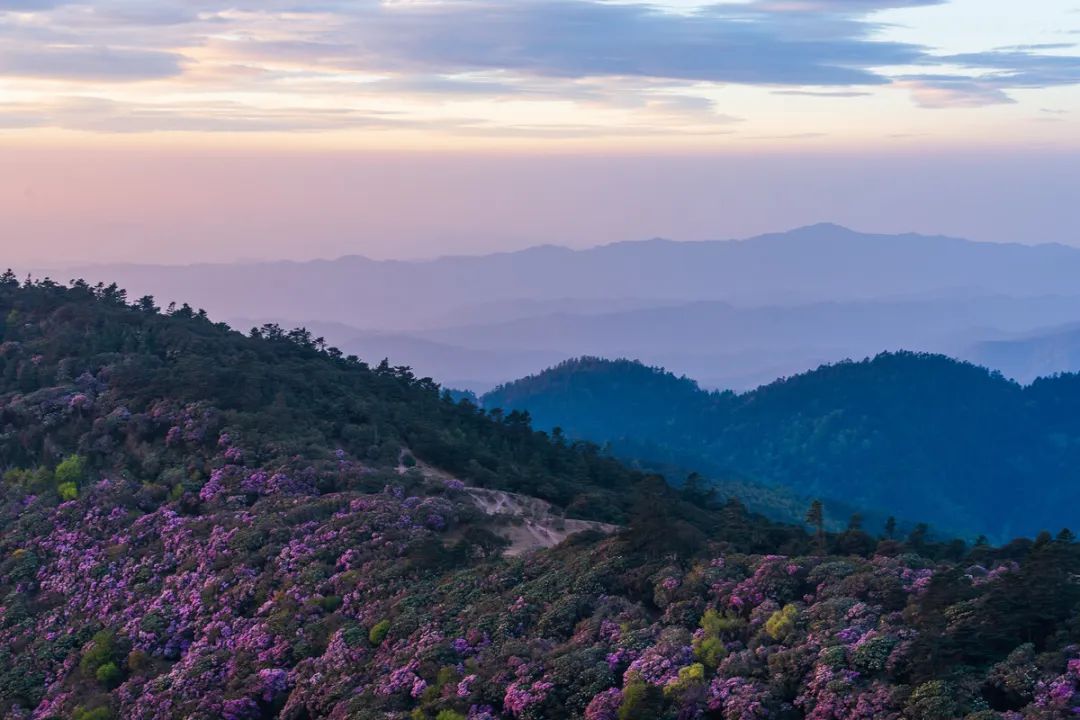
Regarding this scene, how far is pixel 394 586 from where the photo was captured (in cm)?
3150

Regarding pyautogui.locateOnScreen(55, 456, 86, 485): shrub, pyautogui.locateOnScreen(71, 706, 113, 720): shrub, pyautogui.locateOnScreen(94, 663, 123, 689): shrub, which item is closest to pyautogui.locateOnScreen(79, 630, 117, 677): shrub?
Result: pyautogui.locateOnScreen(94, 663, 123, 689): shrub

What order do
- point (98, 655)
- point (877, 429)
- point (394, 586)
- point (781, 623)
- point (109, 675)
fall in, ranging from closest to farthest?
point (781, 623) → point (109, 675) → point (394, 586) → point (98, 655) → point (877, 429)

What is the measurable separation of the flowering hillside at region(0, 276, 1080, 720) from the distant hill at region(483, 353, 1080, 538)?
8042 centimetres

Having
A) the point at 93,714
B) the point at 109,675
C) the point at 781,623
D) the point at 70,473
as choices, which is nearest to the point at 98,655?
the point at 109,675

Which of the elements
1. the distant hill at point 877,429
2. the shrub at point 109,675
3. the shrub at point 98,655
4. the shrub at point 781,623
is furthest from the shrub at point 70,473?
the distant hill at point 877,429

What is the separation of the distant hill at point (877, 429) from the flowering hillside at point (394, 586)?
80.4m

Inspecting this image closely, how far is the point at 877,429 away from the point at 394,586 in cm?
12285

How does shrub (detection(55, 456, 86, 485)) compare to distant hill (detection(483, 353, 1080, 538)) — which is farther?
distant hill (detection(483, 353, 1080, 538))

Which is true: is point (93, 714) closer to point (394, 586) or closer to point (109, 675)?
point (109, 675)

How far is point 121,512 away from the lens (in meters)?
38.5

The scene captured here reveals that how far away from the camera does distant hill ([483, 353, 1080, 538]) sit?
13625 centimetres

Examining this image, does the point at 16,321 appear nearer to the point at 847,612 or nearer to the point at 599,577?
the point at 599,577

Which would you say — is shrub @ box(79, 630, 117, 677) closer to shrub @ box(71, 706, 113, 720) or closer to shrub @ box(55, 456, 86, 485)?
shrub @ box(71, 706, 113, 720)

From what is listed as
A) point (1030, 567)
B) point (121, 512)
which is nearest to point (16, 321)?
point (121, 512)
